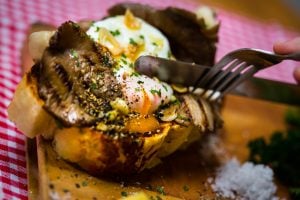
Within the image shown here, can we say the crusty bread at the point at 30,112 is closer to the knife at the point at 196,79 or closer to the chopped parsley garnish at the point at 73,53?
the chopped parsley garnish at the point at 73,53

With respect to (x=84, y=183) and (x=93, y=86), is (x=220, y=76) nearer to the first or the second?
(x=93, y=86)

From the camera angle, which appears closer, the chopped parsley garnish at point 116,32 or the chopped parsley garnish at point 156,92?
the chopped parsley garnish at point 156,92

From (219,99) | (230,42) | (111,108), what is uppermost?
(111,108)

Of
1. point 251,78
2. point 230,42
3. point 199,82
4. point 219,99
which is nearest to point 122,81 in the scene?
point 199,82

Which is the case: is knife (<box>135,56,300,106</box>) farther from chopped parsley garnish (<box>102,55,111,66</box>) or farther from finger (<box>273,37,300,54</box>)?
finger (<box>273,37,300,54</box>)

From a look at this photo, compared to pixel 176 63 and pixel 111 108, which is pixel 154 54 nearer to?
pixel 176 63

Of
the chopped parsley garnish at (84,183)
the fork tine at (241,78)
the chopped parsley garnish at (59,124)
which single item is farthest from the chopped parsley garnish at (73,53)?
the fork tine at (241,78)

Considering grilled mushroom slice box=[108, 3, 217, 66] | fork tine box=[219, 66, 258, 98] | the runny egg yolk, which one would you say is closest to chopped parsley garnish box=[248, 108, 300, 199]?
fork tine box=[219, 66, 258, 98]
